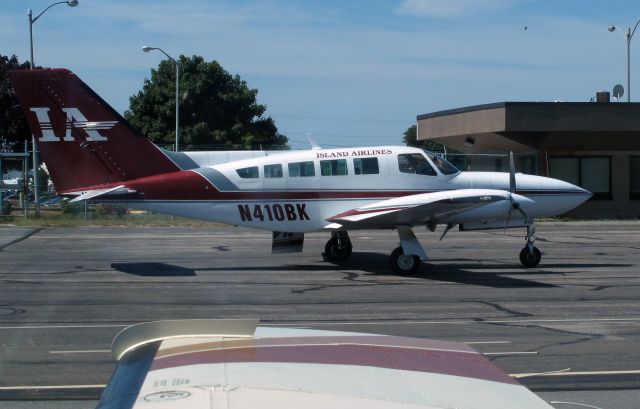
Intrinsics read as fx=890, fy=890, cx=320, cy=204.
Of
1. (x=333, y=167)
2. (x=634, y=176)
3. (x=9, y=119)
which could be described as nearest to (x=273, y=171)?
(x=333, y=167)

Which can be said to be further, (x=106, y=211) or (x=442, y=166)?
(x=106, y=211)

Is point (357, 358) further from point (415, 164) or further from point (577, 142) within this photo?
point (577, 142)

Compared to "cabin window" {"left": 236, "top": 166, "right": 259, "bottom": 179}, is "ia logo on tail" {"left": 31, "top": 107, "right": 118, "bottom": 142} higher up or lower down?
higher up

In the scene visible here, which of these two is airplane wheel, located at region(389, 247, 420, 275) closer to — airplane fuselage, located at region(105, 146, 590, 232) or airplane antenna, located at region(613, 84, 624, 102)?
airplane fuselage, located at region(105, 146, 590, 232)

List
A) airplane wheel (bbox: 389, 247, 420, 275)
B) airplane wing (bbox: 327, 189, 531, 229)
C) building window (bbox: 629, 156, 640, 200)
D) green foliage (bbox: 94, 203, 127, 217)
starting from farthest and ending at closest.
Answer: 1. building window (bbox: 629, 156, 640, 200)
2. green foliage (bbox: 94, 203, 127, 217)
3. airplane wheel (bbox: 389, 247, 420, 275)
4. airplane wing (bbox: 327, 189, 531, 229)

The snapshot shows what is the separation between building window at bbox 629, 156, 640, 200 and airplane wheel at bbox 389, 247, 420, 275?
26396mm

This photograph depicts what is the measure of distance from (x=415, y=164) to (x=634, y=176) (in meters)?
25.5

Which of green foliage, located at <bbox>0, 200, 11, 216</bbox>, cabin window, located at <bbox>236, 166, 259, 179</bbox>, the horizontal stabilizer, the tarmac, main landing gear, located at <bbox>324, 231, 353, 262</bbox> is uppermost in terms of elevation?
cabin window, located at <bbox>236, 166, 259, 179</bbox>

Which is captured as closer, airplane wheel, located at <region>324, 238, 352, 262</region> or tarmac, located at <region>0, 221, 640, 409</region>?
tarmac, located at <region>0, 221, 640, 409</region>

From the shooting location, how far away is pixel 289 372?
2717 mm

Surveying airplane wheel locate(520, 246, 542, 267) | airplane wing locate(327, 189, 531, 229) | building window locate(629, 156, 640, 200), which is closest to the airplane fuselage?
airplane wing locate(327, 189, 531, 229)

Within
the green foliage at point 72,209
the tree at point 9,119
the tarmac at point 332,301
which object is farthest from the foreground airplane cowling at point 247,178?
the tree at point 9,119

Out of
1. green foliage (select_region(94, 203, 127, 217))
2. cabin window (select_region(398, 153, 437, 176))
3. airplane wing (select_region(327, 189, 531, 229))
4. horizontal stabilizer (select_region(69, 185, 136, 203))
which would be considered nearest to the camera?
airplane wing (select_region(327, 189, 531, 229))

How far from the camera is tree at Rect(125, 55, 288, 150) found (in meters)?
55.8
